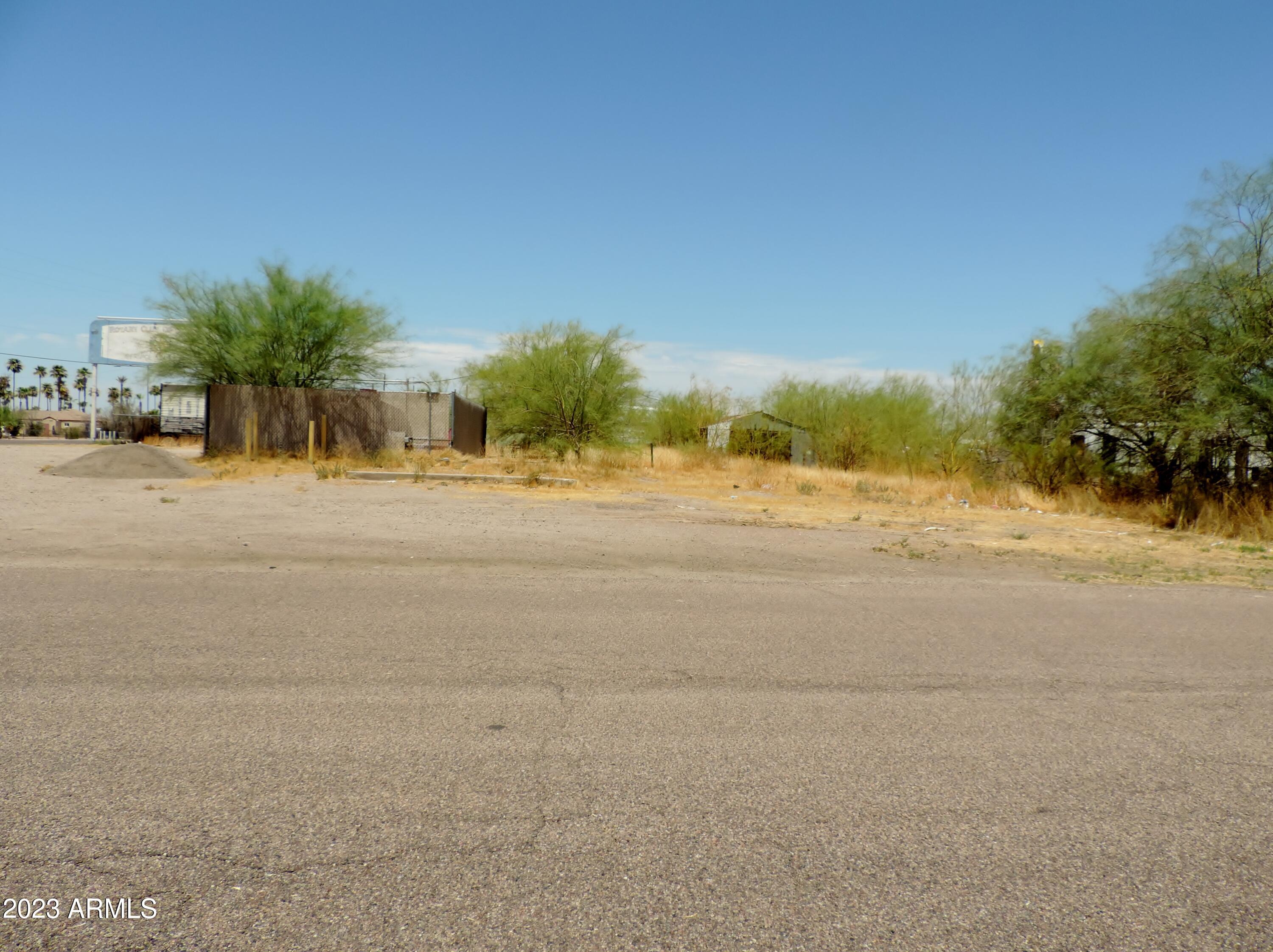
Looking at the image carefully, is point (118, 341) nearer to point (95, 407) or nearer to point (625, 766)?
point (95, 407)

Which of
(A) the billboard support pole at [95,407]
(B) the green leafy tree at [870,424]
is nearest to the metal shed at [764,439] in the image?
(B) the green leafy tree at [870,424]

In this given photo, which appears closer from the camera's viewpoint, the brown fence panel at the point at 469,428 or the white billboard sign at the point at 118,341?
the brown fence panel at the point at 469,428

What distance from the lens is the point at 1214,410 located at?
15695mm

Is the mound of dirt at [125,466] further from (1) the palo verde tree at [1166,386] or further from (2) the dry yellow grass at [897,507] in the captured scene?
(1) the palo verde tree at [1166,386]

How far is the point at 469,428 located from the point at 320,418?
25.3 ft

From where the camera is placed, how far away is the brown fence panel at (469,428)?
106 ft

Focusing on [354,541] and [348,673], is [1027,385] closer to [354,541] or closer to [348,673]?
[354,541]

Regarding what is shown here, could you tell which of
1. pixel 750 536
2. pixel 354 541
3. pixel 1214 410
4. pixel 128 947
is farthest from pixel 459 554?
pixel 1214 410

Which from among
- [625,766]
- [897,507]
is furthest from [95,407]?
[625,766]

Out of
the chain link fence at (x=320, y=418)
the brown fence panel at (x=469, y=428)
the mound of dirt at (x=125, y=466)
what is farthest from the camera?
the brown fence panel at (x=469, y=428)

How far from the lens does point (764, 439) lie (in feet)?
137

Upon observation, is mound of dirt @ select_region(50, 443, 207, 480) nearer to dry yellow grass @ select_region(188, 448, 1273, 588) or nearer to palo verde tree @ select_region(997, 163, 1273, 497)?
dry yellow grass @ select_region(188, 448, 1273, 588)

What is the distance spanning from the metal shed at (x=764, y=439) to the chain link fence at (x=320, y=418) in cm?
1572

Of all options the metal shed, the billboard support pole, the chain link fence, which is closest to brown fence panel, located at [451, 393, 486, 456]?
the chain link fence
